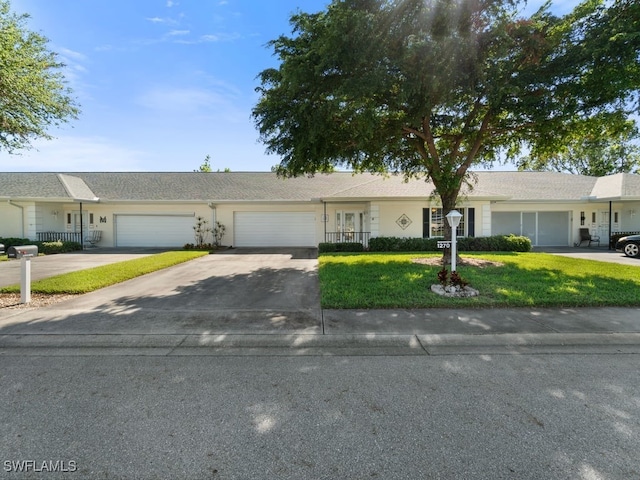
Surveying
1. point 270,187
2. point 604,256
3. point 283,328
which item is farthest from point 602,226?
point 283,328

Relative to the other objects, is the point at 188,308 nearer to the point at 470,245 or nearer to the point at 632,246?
the point at 470,245

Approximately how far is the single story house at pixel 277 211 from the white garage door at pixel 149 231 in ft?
0.20

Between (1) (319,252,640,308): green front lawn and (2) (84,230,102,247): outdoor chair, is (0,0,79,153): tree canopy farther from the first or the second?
(2) (84,230,102,247): outdoor chair

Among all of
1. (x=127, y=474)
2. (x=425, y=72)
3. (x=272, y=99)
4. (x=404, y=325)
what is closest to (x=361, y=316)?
(x=404, y=325)

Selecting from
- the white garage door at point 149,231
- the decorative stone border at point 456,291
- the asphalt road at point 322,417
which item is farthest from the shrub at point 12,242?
the decorative stone border at point 456,291

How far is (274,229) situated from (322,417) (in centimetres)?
1701

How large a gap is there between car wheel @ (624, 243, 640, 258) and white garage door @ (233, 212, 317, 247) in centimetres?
1456

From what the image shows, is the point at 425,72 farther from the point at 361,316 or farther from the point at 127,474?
the point at 127,474

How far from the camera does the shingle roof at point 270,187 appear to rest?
17.6 m

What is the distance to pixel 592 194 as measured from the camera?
19109 mm

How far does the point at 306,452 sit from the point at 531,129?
12004 millimetres

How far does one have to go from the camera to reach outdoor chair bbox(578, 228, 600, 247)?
18.5 meters

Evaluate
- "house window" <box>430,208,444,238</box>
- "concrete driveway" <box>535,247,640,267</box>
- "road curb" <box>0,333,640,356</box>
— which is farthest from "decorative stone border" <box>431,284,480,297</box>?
"house window" <box>430,208,444,238</box>

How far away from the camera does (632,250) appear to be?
1396cm
